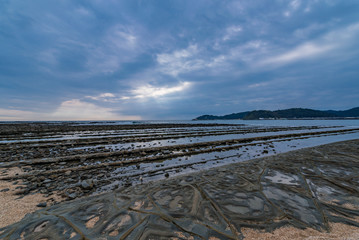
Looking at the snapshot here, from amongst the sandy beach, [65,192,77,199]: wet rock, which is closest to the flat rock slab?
the sandy beach

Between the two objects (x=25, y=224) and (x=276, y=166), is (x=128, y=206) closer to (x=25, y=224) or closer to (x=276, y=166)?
(x=25, y=224)

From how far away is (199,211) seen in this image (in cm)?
466

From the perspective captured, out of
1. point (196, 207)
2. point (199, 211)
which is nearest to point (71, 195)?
point (196, 207)

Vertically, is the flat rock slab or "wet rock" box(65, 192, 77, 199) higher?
the flat rock slab

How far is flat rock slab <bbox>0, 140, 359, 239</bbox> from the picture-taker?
3.86m

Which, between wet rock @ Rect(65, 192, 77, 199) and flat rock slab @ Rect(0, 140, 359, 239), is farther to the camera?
wet rock @ Rect(65, 192, 77, 199)

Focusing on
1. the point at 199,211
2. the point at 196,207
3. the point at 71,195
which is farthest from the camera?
the point at 71,195

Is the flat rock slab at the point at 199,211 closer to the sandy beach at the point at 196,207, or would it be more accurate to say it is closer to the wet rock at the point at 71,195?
the sandy beach at the point at 196,207

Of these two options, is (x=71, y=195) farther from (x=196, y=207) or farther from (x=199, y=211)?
(x=199, y=211)

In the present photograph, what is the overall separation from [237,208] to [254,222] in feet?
2.38

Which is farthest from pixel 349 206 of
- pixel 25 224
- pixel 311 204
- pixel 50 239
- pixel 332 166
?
pixel 25 224

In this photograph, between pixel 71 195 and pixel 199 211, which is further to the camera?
pixel 71 195

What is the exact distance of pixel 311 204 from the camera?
16.4ft

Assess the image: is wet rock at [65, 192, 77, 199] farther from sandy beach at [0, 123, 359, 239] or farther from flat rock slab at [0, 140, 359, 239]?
flat rock slab at [0, 140, 359, 239]
